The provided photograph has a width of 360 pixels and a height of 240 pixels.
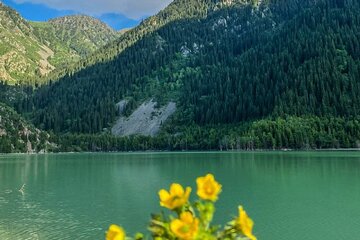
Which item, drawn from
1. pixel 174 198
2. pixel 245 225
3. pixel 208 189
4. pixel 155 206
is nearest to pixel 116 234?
pixel 174 198

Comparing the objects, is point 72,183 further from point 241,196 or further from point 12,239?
point 12,239

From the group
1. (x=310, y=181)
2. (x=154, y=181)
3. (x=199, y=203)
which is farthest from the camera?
(x=154, y=181)

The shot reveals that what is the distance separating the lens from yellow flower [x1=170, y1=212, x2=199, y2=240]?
4383 mm

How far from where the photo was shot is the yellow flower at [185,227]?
4.38 metres

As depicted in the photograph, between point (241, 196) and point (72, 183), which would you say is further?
point (72, 183)

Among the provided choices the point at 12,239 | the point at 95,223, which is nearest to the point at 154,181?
the point at 95,223

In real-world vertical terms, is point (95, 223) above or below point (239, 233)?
below

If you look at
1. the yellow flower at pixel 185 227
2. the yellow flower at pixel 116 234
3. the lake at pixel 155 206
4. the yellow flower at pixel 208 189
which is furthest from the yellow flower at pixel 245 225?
the lake at pixel 155 206

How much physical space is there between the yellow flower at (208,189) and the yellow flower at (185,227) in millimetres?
403

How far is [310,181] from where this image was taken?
72500 millimetres

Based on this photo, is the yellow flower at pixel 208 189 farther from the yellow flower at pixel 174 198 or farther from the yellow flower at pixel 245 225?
the yellow flower at pixel 245 225

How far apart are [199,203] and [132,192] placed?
60251 millimetres

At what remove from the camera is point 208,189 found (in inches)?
189

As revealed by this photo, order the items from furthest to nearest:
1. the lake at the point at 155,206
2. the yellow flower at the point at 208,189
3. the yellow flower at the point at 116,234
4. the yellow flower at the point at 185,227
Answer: the lake at the point at 155,206 < the yellow flower at the point at 208,189 < the yellow flower at the point at 116,234 < the yellow flower at the point at 185,227
